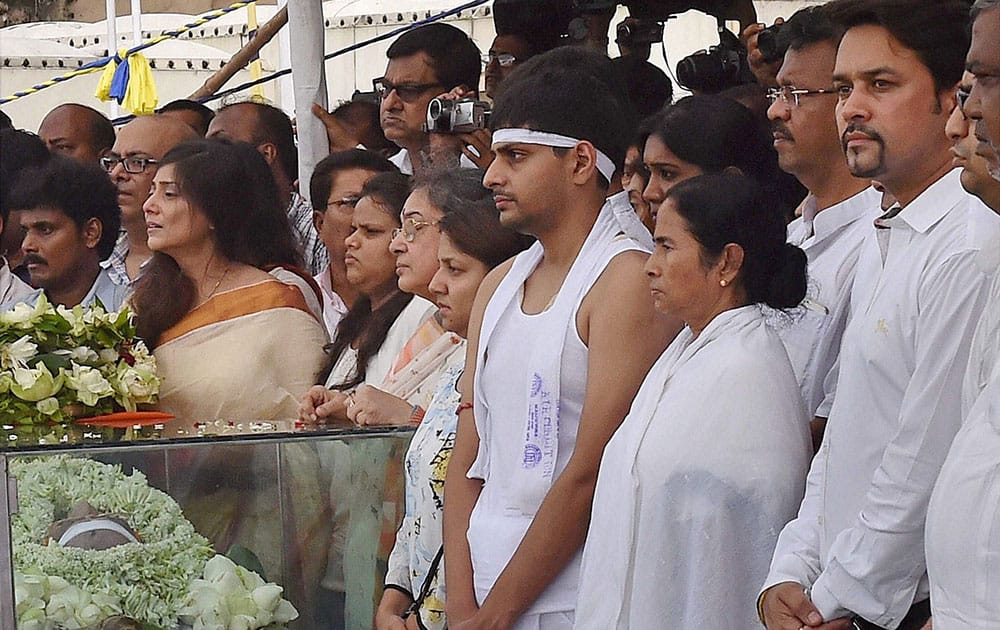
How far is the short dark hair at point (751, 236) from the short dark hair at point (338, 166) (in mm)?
1675

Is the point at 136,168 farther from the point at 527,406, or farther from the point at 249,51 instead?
the point at 527,406

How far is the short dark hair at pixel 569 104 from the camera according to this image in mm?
3033

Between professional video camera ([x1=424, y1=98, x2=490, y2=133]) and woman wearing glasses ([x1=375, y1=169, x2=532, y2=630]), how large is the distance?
651 millimetres

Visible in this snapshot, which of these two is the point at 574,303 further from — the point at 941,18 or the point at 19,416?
the point at 19,416

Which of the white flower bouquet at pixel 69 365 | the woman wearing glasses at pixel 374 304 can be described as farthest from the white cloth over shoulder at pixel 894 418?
the white flower bouquet at pixel 69 365

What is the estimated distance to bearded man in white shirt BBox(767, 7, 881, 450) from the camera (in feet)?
9.58

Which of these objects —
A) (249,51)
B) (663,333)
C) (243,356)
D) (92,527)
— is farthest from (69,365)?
(249,51)

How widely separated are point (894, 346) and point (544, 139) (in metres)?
0.91

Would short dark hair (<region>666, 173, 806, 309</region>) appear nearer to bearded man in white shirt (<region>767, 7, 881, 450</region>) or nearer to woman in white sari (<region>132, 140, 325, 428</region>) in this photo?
bearded man in white shirt (<region>767, 7, 881, 450</region>)

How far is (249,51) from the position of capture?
22.5 ft

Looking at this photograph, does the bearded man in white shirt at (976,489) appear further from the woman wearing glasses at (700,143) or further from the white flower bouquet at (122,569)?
the white flower bouquet at (122,569)

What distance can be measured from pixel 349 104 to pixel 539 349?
105 inches

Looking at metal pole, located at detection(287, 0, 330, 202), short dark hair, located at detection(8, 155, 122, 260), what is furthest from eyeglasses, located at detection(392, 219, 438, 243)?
metal pole, located at detection(287, 0, 330, 202)

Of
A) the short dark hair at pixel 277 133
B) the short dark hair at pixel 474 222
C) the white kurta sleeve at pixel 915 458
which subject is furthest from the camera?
the short dark hair at pixel 277 133
